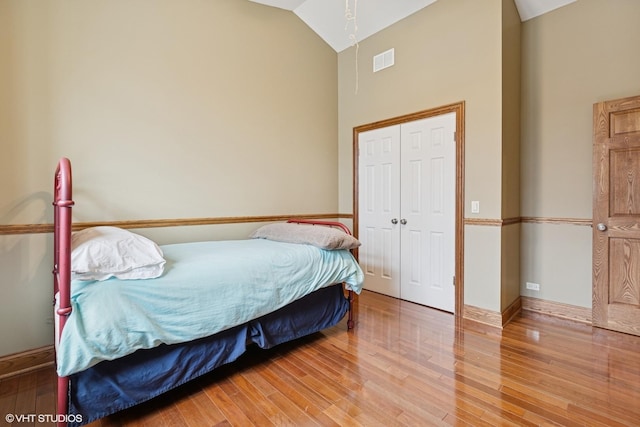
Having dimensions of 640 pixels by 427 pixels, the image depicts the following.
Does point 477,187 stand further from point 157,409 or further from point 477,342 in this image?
point 157,409

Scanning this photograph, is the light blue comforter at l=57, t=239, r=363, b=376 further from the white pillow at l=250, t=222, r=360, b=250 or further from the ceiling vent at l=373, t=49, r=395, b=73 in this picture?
the ceiling vent at l=373, t=49, r=395, b=73

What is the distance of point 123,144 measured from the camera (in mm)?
2473

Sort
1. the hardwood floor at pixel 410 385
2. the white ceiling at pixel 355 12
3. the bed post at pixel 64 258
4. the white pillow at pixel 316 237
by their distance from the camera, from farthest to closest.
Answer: the white ceiling at pixel 355 12 < the white pillow at pixel 316 237 < the hardwood floor at pixel 410 385 < the bed post at pixel 64 258

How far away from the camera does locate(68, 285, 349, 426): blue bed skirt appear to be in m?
1.46

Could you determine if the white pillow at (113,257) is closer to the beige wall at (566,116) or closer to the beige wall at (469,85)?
the beige wall at (469,85)

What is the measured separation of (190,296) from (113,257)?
0.42 m

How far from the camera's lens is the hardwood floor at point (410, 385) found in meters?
1.63

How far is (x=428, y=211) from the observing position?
330 centimetres

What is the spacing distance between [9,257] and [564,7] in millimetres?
4939

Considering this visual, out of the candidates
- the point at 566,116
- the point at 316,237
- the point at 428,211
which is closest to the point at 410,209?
the point at 428,211

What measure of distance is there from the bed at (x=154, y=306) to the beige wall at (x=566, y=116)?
2.20 meters

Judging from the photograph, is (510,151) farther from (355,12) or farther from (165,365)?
(165,365)

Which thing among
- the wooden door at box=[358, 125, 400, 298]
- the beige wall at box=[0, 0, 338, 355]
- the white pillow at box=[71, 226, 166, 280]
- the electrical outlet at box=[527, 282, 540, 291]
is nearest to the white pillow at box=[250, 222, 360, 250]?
the beige wall at box=[0, 0, 338, 355]

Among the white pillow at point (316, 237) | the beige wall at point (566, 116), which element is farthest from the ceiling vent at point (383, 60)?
the white pillow at point (316, 237)
